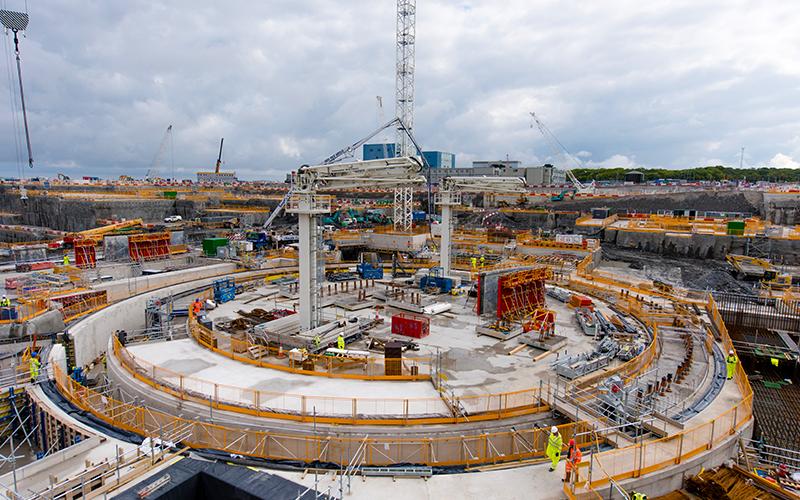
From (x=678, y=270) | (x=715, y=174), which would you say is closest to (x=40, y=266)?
(x=678, y=270)

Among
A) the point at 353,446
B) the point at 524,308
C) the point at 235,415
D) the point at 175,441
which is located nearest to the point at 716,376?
the point at 524,308

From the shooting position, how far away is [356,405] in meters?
14.8

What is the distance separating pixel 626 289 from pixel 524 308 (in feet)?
35.9

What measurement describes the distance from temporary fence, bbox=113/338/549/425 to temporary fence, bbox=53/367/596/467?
34.5 inches

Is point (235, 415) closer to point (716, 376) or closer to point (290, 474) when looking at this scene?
point (290, 474)

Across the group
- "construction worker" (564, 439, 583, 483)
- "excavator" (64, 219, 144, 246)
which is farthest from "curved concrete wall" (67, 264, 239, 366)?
"construction worker" (564, 439, 583, 483)

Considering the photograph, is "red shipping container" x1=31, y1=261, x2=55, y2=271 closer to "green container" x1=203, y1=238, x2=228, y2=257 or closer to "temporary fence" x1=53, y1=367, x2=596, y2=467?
"green container" x1=203, y1=238, x2=228, y2=257

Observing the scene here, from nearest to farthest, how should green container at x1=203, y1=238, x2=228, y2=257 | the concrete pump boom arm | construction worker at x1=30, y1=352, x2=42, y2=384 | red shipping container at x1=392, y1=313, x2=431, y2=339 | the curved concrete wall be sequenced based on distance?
1. construction worker at x1=30, y1=352, x2=42, y2=384
2. the curved concrete wall
3. red shipping container at x1=392, y1=313, x2=431, y2=339
4. the concrete pump boom arm
5. green container at x1=203, y1=238, x2=228, y2=257

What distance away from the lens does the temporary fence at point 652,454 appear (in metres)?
10.3

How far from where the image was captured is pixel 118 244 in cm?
3888

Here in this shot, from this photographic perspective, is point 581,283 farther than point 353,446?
Yes

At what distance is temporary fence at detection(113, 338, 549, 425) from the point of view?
46.4 feet

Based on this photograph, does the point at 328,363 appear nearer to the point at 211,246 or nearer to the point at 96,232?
the point at 211,246

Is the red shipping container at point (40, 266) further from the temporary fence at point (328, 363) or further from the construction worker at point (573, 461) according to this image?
the construction worker at point (573, 461)
